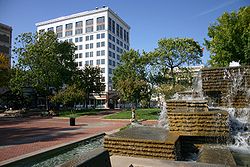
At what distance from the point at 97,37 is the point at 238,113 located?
7347 cm

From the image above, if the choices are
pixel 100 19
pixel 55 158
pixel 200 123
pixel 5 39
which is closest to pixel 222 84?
Answer: pixel 200 123

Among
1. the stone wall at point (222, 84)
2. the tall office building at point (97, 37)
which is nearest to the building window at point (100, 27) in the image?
the tall office building at point (97, 37)

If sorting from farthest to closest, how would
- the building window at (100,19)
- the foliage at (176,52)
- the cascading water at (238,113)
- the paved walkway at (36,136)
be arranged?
the building window at (100,19), the foliage at (176,52), the paved walkway at (36,136), the cascading water at (238,113)

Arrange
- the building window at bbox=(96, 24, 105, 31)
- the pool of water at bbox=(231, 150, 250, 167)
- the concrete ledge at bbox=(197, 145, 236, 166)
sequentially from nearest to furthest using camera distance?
the concrete ledge at bbox=(197, 145, 236, 166) < the pool of water at bbox=(231, 150, 250, 167) < the building window at bbox=(96, 24, 105, 31)

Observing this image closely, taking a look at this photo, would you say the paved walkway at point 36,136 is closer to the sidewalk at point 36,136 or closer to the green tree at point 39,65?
the sidewalk at point 36,136

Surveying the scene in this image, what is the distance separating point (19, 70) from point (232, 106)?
107 ft

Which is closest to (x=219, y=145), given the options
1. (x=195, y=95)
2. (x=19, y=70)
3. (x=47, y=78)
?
(x=195, y=95)

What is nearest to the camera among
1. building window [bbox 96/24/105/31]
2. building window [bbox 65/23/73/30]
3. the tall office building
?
the tall office building

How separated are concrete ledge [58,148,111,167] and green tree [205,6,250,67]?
2168cm

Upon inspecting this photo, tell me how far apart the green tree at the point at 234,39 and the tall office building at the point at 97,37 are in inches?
2046

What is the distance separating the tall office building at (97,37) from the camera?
7738cm

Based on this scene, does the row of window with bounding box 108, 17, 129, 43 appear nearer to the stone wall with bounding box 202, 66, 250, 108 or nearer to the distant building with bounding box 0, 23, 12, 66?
the distant building with bounding box 0, 23, 12, 66

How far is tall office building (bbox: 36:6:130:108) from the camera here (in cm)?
7738

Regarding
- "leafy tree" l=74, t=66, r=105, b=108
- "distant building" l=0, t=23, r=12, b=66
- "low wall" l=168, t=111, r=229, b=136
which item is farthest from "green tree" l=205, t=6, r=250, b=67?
"distant building" l=0, t=23, r=12, b=66
